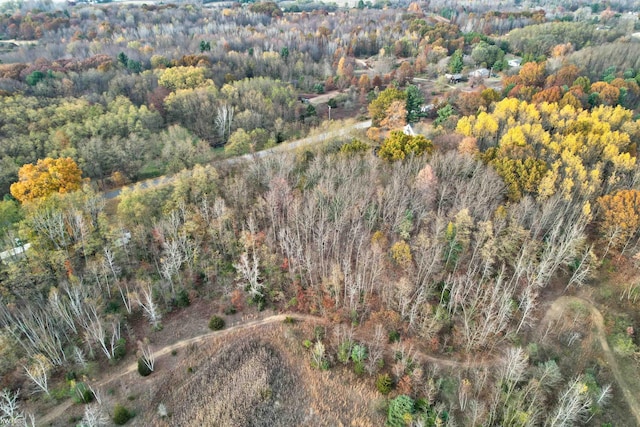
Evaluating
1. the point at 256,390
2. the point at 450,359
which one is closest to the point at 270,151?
the point at 256,390

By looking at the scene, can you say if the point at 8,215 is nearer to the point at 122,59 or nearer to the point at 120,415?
the point at 120,415

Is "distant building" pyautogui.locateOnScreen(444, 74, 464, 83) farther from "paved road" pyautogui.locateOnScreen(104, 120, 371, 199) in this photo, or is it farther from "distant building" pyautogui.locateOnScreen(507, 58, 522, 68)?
"paved road" pyautogui.locateOnScreen(104, 120, 371, 199)

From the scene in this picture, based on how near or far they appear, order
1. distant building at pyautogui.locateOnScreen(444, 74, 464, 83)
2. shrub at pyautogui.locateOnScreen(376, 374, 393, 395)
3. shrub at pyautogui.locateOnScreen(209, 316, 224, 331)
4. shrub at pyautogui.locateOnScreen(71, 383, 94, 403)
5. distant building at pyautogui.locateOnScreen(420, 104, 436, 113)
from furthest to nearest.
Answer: distant building at pyautogui.locateOnScreen(444, 74, 464, 83) → distant building at pyautogui.locateOnScreen(420, 104, 436, 113) → shrub at pyautogui.locateOnScreen(209, 316, 224, 331) → shrub at pyautogui.locateOnScreen(376, 374, 393, 395) → shrub at pyautogui.locateOnScreen(71, 383, 94, 403)

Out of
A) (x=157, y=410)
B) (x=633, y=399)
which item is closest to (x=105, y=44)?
(x=157, y=410)

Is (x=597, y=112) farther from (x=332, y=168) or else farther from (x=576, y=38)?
(x=576, y=38)

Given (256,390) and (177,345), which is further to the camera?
(177,345)

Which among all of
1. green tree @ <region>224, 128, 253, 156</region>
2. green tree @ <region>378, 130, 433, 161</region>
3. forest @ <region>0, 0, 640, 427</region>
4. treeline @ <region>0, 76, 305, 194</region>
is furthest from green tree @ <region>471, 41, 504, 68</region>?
green tree @ <region>224, 128, 253, 156</region>
